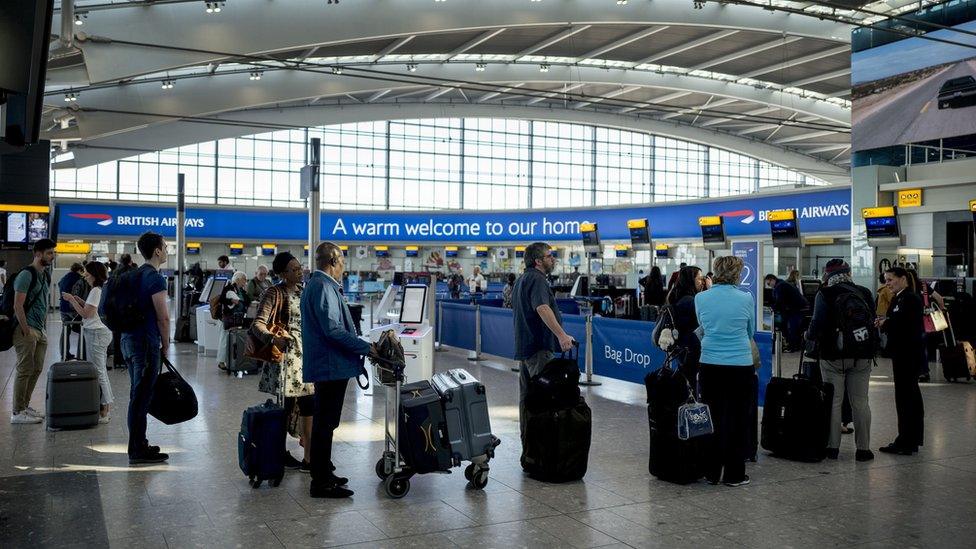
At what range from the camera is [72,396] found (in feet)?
22.9

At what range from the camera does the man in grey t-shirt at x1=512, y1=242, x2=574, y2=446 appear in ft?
18.6

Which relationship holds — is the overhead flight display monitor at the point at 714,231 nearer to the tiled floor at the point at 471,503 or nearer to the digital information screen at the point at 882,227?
the digital information screen at the point at 882,227

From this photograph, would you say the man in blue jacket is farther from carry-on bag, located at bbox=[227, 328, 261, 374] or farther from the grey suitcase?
carry-on bag, located at bbox=[227, 328, 261, 374]

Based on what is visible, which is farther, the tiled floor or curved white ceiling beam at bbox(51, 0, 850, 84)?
curved white ceiling beam at bbox(51, 0, 850, 84)

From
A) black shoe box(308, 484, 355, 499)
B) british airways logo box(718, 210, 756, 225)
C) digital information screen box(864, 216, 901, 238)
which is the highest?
british airways logo box(718, 210, 756, 225)

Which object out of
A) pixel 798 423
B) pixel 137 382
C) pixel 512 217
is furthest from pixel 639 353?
pixel 512 217

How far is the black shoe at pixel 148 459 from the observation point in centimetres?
574

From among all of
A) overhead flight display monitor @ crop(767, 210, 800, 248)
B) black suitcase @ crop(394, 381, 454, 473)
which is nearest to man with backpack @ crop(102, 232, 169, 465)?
black suitcase @ crop(394, 381, 454, 473)

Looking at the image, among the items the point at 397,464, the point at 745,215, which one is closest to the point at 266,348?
the point at 397,464

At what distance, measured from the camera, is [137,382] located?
18.7 feet

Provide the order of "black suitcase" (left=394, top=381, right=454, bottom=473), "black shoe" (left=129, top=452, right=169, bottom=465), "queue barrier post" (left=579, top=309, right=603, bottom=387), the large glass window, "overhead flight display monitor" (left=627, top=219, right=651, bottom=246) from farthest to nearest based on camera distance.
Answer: the large glass window
"overhead flight display monitor" (left=627, top=219, right=651, bottom=246)
"queue barrier post" (left=579, top=309, right=603, bottom=387)
"black shoe" (left=129, top=452, right=169, bottom=465)
"black suitcase" (left=394, top=381, right=454, bottom=473)

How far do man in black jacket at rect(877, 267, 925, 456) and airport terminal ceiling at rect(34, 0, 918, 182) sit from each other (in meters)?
6.41

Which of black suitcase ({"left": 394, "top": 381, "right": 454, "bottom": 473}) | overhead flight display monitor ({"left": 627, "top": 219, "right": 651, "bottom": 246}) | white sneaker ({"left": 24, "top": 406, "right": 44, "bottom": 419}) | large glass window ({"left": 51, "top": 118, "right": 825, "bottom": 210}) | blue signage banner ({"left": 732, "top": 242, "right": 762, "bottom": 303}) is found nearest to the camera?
black suitcase ({"left": 394, "top": 381, "right": 454, "bottom": 473})

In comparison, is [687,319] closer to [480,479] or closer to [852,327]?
[852,327]
